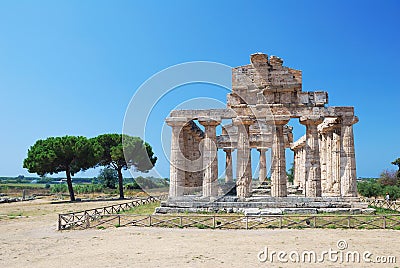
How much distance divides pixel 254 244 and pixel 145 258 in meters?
4.65

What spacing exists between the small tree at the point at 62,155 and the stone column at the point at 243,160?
2750 cm

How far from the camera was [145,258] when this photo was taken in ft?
42.8

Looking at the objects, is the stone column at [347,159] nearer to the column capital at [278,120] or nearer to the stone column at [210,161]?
the column capital at [278,120]

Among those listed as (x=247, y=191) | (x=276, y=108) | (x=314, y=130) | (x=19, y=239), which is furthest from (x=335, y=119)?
(x=19, y=239)

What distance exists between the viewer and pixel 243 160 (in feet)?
86.7

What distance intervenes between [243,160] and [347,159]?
7.30 meters

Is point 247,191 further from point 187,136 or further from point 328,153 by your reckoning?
point 187,136

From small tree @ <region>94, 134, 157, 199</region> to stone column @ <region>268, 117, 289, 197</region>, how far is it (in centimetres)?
2905

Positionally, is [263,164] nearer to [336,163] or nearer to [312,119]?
[336,163]

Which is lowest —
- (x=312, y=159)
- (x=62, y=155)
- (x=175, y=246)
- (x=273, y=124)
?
(x=175, y=246)

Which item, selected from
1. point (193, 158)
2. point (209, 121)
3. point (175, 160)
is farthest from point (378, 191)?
point (175, 160)

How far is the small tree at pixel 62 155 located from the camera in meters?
45.2

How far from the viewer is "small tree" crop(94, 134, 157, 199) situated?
51.2 metres

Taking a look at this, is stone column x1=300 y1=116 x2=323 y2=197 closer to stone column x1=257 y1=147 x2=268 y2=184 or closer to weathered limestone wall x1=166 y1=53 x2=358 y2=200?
weathered limestone wall x1=166 y1=53 x2=358 y2=200
